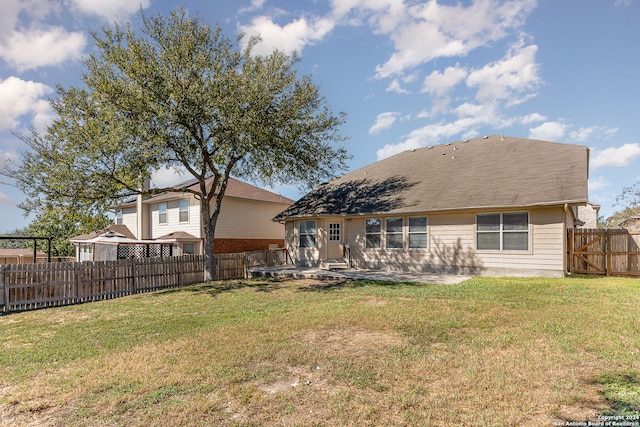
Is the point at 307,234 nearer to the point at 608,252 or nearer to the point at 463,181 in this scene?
the point at 463,181

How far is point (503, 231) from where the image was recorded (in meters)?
13.0

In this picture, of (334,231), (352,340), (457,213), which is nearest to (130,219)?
(334,231)

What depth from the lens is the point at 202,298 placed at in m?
10.5

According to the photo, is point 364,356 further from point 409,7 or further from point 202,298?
point 409,7

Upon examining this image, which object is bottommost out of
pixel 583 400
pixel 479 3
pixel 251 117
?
pixel 583 400

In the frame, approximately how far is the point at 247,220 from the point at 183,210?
4.07 m

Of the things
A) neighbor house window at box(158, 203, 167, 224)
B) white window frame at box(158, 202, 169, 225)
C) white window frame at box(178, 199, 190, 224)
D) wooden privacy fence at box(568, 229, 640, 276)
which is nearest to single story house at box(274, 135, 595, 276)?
wooden privacy fence at box(568, 229, 640, 276)

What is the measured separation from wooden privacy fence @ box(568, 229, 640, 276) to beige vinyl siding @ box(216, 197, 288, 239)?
16888 mm

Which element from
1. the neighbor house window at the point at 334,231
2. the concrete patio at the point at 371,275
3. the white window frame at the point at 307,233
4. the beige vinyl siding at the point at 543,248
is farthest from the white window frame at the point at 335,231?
the beige vinyl siding at the point at 543,248

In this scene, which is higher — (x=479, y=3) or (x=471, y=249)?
(x=479, y=3)

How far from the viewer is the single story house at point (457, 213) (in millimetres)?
12227

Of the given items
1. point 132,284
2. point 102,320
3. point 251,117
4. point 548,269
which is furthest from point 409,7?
point 132,284

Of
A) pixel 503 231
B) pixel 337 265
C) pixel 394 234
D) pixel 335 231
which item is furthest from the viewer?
pixel 335 231

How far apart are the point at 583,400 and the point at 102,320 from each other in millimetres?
9083
